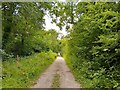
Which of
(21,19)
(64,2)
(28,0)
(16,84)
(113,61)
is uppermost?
(64,2)

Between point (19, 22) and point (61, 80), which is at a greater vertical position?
point (19, 22)

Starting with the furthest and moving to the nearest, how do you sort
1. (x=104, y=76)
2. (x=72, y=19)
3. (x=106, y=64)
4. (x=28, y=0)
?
(x=72, y=19)
(x=28, y=0)
(x=106, y=64)
(x=104, y=76)

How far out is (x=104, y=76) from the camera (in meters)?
8.35

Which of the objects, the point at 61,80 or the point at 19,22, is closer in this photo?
the point at 61,80

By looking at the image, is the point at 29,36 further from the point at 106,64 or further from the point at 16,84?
the point at 106,64

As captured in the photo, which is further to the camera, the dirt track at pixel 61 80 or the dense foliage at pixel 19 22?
the dense foliage at pixel 19 22

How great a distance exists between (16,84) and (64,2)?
1530 centimetres

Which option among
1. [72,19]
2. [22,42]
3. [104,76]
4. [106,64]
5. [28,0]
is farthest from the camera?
[72,19]

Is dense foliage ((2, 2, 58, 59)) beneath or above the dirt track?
above

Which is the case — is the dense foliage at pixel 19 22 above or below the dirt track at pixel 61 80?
above

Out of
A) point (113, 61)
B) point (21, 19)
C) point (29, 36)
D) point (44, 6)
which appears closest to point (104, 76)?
point (113, 61)

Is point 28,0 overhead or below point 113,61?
overhead

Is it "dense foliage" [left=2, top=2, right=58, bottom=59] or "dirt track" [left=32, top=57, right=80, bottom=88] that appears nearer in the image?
"dirt track" [left=32, top=57, right=80, bottom=88]

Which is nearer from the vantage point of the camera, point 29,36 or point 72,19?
point 29,36
